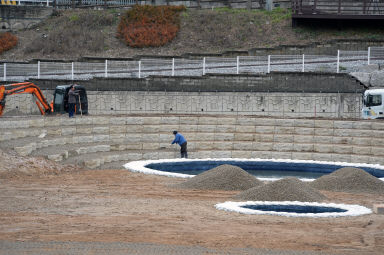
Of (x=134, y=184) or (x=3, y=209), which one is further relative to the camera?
(x=134, y=184)

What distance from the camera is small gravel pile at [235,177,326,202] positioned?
57.9 feet

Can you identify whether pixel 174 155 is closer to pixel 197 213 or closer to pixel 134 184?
pixel 134 184

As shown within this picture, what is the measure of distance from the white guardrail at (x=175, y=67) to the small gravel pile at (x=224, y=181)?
14.4 m

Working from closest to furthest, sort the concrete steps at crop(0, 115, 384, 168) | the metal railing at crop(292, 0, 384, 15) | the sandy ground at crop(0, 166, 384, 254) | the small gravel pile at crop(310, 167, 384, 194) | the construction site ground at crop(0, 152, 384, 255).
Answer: the construction site ground at crop(0, 152, 384, 255), the sandy ground at crop(0, 166, 384, 254), the small gravel pile at crop(310, 167, 384, 194), the concrete steps at crop(0, 115, 384, 168), the metal railing at crop(292, 0, 384, 15)

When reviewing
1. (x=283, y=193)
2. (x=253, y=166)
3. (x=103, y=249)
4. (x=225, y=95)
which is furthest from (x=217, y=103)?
(x=103, y=249)

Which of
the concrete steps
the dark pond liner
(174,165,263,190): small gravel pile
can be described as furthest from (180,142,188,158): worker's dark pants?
(174,165,263,190): small gravel pile

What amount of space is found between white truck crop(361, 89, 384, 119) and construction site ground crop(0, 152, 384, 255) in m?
12.1

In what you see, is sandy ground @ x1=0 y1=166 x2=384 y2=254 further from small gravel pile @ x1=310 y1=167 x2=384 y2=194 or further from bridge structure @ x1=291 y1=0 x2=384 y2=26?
bridge structure @ x1=291 y1=0 x2=384 y2=26

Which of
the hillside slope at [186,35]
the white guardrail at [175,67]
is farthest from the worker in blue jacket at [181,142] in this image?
the hillside slope at [186,35]

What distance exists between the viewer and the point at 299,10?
135ft

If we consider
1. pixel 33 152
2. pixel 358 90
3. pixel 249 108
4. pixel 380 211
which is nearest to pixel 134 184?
pixel 33 152

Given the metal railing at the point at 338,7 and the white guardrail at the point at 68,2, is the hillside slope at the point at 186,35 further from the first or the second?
the white guardrail at the point at 68,2

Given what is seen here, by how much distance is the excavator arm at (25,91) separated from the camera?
28916 mm

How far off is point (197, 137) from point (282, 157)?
3.57 metres
